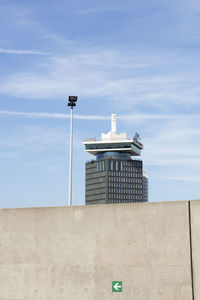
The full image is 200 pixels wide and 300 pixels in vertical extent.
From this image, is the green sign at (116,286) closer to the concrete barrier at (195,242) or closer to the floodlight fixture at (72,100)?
the concrete barrier at (195,242)

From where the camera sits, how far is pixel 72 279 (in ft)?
54.5

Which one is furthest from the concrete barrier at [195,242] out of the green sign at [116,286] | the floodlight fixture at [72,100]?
the floodlight fixture at [72,100]

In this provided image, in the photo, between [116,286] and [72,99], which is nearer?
[116,286]

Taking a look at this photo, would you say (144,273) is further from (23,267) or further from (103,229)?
(23,267)

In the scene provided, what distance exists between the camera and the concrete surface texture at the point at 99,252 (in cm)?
1563

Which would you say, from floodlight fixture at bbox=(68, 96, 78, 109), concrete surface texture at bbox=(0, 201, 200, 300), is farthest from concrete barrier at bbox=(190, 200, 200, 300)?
floodlight fixture at bbox=(68, 96, 78, 109)

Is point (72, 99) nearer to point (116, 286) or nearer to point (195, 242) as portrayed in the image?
point (116, 286)

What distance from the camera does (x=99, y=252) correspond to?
16.5m

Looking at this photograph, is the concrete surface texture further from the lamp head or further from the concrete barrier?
the lamp head

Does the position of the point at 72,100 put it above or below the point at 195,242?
above

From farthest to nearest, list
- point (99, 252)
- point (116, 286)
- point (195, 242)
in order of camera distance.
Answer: point (99, 252) < point (116, 286) < point (195, 242)

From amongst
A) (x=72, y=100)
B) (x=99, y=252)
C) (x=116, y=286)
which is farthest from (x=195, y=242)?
(x=72, y=100)

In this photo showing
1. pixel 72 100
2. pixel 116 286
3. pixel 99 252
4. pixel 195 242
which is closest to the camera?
pixel 195 242

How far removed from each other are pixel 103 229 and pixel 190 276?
348cm
